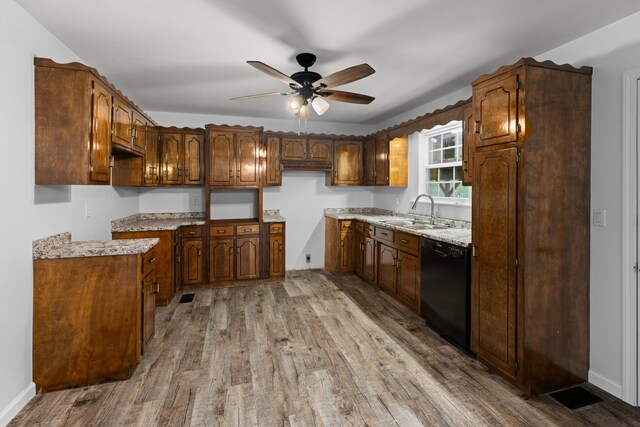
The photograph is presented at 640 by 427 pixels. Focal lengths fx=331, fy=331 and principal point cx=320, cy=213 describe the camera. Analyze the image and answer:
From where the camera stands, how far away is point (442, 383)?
93.7 inches

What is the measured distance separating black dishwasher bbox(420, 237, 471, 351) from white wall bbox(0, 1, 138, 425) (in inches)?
125

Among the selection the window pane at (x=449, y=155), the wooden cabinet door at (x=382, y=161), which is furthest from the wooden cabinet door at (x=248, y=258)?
the window pane at (x=449, y=155)

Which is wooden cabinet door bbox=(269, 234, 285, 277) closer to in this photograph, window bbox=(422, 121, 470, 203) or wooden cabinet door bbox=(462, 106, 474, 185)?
window bbox=(422, 121, 470, 203)

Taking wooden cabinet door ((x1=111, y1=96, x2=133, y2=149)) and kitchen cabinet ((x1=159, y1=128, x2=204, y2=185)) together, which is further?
kitchen cabinet ((x1=159, y1=128, x2=204, y2=185))

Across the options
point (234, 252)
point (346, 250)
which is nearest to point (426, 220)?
point (346, 250)

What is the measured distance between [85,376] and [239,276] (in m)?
2.47

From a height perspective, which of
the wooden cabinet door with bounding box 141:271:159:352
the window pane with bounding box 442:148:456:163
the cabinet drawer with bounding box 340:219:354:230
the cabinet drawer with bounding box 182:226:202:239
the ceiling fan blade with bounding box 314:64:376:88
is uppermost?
the ceiling fan blade with bounding box 314:64:376:88

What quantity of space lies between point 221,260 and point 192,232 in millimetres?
553

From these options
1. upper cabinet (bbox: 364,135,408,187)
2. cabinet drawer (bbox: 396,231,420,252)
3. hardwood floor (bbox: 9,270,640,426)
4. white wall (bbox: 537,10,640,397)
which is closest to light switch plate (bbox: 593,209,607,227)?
white wall (bbox: 537,10,640,397)

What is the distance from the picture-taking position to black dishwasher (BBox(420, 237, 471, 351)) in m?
2.80

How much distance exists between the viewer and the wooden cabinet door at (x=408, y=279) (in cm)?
357

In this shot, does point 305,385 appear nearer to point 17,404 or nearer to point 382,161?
point 17,404

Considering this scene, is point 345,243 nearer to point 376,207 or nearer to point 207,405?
point 376,207

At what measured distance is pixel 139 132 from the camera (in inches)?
145
